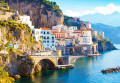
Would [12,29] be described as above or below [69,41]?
above

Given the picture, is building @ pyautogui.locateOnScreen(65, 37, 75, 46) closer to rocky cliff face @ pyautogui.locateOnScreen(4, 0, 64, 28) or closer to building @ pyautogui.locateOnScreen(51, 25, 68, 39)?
building @ pyautogui.locateOnScreen(51, 25, 68, 39)

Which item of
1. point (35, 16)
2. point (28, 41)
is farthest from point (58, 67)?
point (35, 16)

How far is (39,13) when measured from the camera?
13538cm

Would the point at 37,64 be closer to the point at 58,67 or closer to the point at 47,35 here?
the point at 58,67

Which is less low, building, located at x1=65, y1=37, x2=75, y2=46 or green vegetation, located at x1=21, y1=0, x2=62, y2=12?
green vegetation, located at x1=21, y1=0, x2=62, y2=12

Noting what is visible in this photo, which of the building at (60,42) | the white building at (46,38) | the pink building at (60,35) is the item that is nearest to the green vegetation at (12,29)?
the white building at (46,38)

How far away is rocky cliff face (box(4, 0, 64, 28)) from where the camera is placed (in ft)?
436

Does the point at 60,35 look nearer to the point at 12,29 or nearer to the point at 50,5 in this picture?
the point at 50,5

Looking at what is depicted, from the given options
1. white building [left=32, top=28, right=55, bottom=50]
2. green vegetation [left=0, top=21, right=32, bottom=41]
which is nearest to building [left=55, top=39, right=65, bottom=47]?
white building [left=32, top=28, right=55, bottom=50]

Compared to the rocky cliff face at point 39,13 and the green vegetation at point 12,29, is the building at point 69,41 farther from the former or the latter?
the green vegetation at point 12,29

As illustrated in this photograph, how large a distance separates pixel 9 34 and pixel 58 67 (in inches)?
700

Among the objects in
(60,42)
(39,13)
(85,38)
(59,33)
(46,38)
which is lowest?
(60,42)

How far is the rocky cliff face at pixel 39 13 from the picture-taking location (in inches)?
5236

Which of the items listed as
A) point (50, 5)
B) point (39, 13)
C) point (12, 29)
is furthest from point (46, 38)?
point (50, 5)
